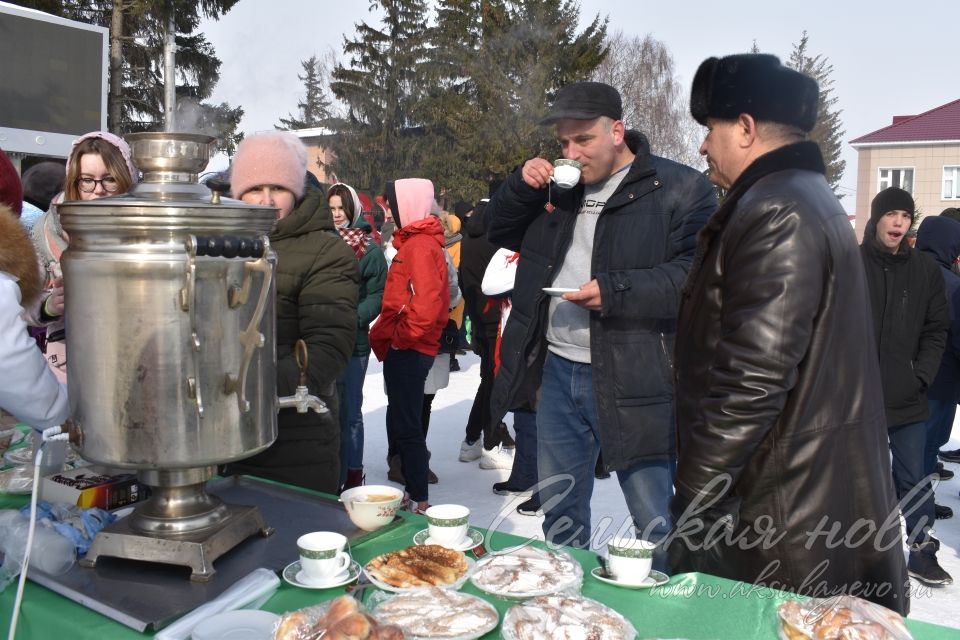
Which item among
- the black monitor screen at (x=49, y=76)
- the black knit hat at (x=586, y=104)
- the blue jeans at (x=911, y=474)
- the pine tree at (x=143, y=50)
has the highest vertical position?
the pine tree at (x=143, y=50)

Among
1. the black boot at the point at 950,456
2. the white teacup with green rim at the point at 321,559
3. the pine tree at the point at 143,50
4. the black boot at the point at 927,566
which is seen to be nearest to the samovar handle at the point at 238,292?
the white teacup with green rim at the point at 321,559

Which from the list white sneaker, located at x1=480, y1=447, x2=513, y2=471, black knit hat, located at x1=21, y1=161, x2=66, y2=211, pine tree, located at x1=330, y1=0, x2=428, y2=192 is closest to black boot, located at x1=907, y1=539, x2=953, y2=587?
white sneaker, located at x1=480, y1=447, x2=513, y2=471

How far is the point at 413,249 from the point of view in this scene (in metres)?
4.50

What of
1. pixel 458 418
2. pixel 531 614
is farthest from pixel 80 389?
pixel 458 418

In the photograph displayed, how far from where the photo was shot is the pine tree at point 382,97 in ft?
94.1

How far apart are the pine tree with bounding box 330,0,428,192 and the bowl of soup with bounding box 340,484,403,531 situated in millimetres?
27130

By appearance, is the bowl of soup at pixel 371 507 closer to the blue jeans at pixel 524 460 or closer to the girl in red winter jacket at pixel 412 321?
the girl in red winter jacket at pixel 412 321

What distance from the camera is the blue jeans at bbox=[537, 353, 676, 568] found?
9.09 ft

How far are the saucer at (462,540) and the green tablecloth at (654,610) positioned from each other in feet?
0.50

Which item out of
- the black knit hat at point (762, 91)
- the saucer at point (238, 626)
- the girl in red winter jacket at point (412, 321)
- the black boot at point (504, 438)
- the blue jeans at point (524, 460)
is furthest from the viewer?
the black boot at point (504, 438)

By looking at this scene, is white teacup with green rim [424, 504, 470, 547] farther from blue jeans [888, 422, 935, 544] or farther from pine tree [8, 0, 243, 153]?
pine tree [8, 0, 243, 153]

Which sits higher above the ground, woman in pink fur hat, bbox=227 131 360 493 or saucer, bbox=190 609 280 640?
woman in pink fur hat, bbox=227 131 360 493

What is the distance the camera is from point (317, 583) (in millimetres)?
1488

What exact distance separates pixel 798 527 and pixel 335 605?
3.50ft
